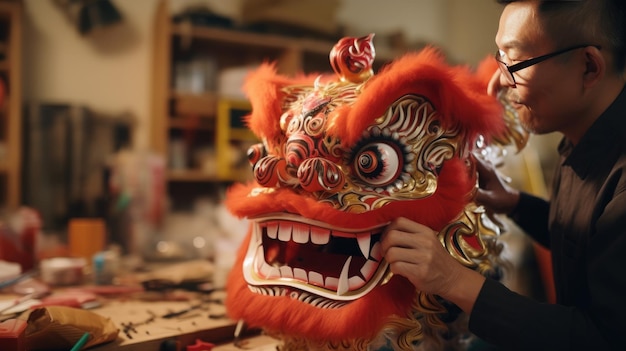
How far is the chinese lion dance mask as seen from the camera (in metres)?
0.73

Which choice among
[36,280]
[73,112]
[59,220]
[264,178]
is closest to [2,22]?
[73,112]

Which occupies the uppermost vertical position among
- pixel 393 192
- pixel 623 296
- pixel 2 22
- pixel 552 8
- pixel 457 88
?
pixel 2 22

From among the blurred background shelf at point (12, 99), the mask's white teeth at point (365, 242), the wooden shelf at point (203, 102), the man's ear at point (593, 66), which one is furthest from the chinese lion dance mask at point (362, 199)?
the blurred background shelf at point (12, 99)

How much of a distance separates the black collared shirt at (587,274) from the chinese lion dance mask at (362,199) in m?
0.10

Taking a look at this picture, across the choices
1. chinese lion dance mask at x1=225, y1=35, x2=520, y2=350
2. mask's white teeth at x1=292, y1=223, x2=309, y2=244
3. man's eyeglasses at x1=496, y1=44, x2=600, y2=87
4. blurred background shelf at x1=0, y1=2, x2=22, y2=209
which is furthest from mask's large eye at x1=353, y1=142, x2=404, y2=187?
blurred background shelf at x1=0, y1=2, x2=22, y2=209

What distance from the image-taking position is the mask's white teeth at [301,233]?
769 mm

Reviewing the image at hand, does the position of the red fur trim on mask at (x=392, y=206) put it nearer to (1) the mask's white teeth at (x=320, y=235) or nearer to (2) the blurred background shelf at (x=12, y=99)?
(1) the mask's white teeth at (x=320, y=235)

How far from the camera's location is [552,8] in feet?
2.52

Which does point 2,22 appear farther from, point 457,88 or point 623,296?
point 623,296

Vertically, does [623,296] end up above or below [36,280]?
above

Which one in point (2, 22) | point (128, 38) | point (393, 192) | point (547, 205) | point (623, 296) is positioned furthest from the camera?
point (128, 38)

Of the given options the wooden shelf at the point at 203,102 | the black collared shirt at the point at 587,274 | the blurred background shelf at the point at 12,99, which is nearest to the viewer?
the black collared shirt at the point at 587,274

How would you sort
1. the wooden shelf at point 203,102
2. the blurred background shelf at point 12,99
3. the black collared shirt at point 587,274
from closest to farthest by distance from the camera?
the black collared shirt at point 587,274 < the blurred background shelf at point 12,99 < the wooden shelf at point 203,102

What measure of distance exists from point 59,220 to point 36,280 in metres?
1.12
